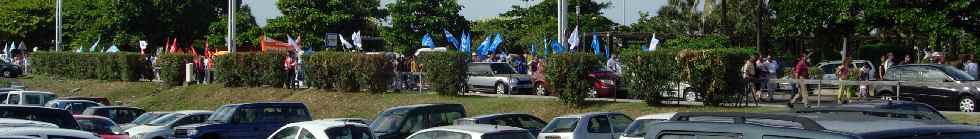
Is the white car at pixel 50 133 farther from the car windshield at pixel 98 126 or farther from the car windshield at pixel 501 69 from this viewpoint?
the car windshield at pixel 501 69

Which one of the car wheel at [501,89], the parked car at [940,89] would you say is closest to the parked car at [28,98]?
the car wheel at [501,89]

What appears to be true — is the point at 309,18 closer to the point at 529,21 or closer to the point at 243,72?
the point at 529,21

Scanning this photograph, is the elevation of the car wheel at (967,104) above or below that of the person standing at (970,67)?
below

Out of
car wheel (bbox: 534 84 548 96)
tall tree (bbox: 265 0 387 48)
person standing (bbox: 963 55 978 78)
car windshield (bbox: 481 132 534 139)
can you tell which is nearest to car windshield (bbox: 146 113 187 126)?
car windshield (bbox: 481 132 534 139)

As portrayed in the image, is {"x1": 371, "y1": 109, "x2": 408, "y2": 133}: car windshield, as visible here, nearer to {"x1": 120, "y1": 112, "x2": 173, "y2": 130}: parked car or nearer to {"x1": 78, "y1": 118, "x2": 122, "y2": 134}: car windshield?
{"x1": 78, "y1": 118, "x2": 122, "y2": 134}: car windshield

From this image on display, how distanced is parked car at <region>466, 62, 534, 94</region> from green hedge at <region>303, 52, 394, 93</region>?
8.22ft

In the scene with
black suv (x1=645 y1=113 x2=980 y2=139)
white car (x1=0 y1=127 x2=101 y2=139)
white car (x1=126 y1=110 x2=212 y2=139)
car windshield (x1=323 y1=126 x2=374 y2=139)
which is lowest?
white car (x1=126 y1=110 x2=212 y2=139)

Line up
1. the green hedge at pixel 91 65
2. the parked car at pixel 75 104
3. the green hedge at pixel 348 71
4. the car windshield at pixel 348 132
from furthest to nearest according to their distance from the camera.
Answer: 1. the green hedge at pixel 91 65
2. the green hedge at pixel 348 71
3. the parked car at pixel 75 104
4. the car windshield at pixel 348 132

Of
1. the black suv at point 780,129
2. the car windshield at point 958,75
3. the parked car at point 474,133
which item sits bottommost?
the parked car at point 474,133

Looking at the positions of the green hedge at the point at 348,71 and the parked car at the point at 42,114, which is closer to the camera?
the parked car at the point at 42,114

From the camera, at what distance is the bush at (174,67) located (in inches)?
1667

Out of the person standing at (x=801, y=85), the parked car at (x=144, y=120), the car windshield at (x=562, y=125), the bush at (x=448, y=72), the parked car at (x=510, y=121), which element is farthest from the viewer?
the bush at (x=448, y=72)

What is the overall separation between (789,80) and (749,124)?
713 inches

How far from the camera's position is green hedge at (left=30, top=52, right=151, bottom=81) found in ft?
151
